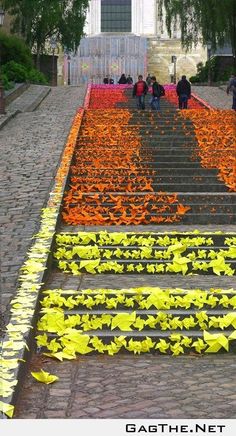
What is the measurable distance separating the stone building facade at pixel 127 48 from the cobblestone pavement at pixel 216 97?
2929 cm

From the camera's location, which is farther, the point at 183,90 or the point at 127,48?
the point at 127,48

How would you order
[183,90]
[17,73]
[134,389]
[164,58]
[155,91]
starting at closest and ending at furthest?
[134,389] < [155,91] < [183,90] < [17,73] < [164,58]

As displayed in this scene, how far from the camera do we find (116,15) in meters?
80.4

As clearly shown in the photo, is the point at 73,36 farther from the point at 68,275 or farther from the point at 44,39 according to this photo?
the point at 68,275

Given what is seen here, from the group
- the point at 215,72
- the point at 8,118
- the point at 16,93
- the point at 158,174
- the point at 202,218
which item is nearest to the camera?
the point at 202,218

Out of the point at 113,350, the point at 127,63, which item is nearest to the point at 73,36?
the point at 127,63

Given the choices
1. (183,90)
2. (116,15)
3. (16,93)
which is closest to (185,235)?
(183,90)

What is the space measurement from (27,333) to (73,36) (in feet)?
150

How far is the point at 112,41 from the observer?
234 ft

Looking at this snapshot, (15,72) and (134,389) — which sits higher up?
(15,72)

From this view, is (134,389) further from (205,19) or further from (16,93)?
(205,19)

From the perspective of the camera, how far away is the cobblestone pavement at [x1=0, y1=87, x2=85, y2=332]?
9.94m

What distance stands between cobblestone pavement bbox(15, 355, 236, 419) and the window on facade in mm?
73059

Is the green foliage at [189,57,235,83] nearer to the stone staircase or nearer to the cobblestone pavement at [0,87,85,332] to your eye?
the cobblestone pavement at [0,87,85,332]
